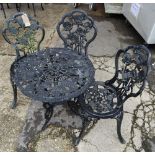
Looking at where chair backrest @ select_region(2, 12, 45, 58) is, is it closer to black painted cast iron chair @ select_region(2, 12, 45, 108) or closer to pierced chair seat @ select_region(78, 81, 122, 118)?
black painted cast iron chair @ select_region(2, 12, 45, 108)

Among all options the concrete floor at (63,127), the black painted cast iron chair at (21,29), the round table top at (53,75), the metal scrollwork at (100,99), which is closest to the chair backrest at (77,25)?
the round table top at (53,75)

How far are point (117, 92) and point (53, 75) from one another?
2.98ft

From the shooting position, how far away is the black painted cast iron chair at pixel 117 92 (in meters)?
3.15

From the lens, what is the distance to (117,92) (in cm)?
362

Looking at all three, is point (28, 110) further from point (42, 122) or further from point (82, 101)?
point (82, 101)

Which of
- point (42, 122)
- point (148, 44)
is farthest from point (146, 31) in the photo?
point (42, 122)

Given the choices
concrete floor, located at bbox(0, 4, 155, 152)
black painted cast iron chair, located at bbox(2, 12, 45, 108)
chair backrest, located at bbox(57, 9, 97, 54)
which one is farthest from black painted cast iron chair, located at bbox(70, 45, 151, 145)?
black painted cast iron chair, located at bbox(2, 12, 45, 108)

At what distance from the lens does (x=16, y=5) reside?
619cm

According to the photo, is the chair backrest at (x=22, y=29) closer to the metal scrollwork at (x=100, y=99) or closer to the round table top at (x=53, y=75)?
the round table top at (x=53, y=75)

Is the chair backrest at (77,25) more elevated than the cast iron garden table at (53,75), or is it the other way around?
the chair backrest at (77,25)

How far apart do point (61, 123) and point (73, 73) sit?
890mm

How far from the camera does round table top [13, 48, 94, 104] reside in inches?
127

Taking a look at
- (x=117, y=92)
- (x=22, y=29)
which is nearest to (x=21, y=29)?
(x=22, y=29)

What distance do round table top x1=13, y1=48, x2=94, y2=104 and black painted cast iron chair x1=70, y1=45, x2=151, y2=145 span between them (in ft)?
0.84
